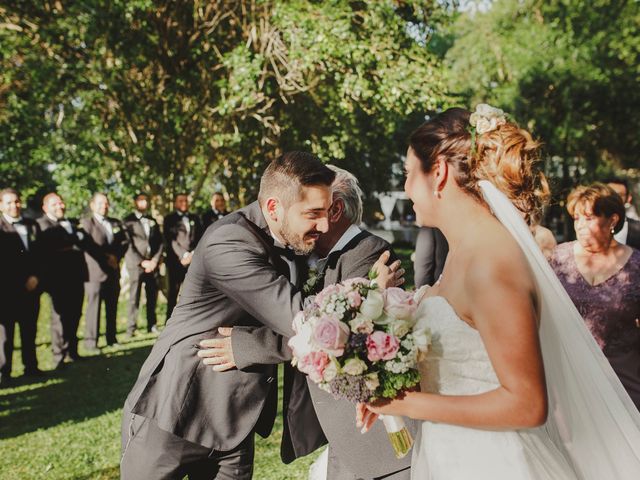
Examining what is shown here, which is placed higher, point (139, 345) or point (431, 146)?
point (431, 146)

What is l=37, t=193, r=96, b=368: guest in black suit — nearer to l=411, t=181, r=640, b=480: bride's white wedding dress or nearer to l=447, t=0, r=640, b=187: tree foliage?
l=411, t=181, r=640, b=480: bride's white wedding dress

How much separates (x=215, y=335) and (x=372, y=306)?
3.28ft

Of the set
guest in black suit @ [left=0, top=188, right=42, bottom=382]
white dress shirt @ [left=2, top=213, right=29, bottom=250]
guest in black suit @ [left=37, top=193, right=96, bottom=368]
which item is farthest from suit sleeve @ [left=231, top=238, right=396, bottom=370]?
guest in black suit @ [left=37, top=193, right=96, bottom=368]

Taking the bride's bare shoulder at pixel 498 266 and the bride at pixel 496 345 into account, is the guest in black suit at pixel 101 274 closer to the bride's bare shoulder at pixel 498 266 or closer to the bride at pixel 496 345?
the bride at pixel 496 345

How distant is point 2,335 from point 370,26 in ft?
26.6

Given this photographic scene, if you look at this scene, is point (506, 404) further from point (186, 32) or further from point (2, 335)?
point (186, 32)

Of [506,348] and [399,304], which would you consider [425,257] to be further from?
[506,348]

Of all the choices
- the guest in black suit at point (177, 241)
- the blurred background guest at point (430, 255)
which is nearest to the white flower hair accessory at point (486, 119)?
the blurred background guest at point (430, 255)

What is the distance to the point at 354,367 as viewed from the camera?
86.1 inches

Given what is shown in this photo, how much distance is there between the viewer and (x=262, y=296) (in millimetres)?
2756

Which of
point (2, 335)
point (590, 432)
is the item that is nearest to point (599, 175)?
point (2, 335)

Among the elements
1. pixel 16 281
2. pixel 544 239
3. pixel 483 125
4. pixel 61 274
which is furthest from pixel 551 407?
pixel 61 274

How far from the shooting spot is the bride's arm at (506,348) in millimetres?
1949

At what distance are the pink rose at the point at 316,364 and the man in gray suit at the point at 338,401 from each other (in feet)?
1.91
